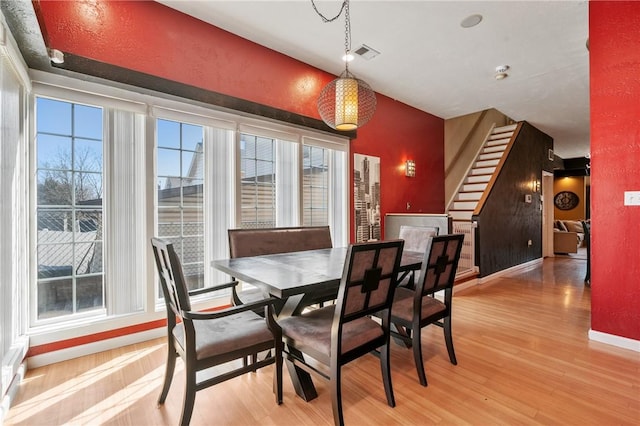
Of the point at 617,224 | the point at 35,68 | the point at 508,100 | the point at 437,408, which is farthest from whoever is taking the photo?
the point at 508,100

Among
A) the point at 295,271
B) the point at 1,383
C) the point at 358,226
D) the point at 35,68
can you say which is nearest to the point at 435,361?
the point at 295,271

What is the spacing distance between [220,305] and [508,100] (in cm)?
525

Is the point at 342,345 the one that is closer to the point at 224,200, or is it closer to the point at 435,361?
the point at 435,361

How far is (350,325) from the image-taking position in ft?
5.70

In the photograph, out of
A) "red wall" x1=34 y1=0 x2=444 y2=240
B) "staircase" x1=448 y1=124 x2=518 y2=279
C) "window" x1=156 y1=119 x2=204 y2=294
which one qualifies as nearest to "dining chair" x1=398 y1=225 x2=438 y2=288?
"red wall" x1=34 y1=0 x2=444 y2=240

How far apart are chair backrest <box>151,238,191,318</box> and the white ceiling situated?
7.38 ft

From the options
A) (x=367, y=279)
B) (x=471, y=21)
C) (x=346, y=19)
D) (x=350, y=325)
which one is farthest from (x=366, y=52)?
(x=350, y=325)

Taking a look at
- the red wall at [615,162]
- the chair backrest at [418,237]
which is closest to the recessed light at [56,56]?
the chair backrest at [418,237]

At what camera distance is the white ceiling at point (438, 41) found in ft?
8.75

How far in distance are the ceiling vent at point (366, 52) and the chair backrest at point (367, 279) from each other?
8.40 feet

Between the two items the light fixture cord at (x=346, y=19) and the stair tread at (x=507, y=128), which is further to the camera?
the stair tread at (x=507, y=128)

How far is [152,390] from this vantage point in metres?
1.93

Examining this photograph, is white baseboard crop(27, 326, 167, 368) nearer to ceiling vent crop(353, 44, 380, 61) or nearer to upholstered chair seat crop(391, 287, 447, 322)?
upholstered chair seat crop(391, 287, 447, 322)

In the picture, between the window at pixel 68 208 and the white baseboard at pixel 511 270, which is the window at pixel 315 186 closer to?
the window at pixel 68 208
